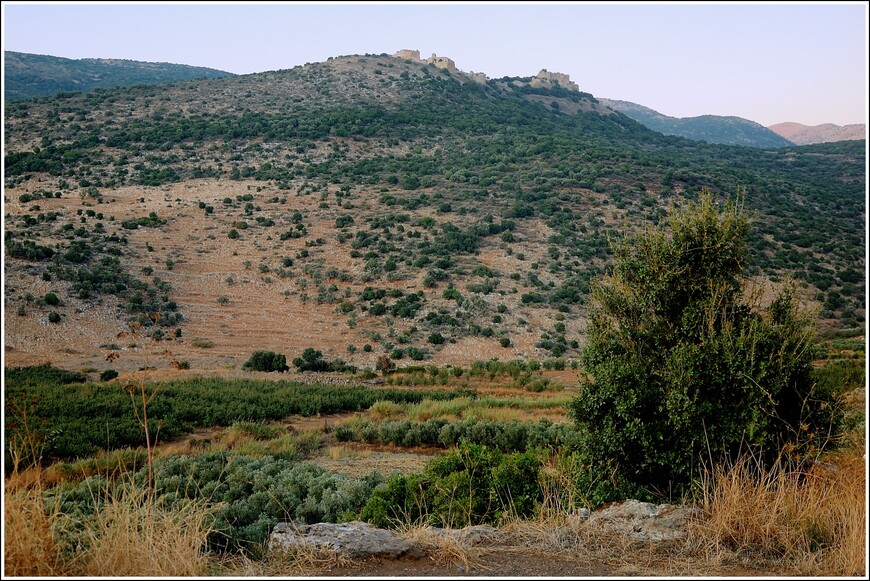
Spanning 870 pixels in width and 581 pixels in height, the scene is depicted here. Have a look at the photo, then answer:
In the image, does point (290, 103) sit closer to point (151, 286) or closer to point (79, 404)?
point (151, 286)

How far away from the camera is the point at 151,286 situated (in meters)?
31.6

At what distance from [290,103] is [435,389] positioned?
52.8 metres

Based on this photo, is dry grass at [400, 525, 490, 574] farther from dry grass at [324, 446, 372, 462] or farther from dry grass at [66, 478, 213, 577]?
dry grass at [324, 446, 372, 462]

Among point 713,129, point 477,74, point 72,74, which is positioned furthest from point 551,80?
point 72,74

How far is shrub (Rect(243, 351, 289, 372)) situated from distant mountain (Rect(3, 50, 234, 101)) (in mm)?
79502

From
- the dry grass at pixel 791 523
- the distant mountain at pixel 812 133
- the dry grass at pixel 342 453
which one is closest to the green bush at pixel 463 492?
the dry grass at pixel 791 523

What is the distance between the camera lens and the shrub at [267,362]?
24.5 meters

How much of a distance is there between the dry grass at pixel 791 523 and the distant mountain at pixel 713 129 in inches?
5371

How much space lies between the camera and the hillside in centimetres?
2898

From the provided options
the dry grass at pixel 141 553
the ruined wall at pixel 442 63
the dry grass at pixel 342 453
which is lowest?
the dry grass at pixel 342 453

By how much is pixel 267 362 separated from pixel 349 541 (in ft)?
68.3

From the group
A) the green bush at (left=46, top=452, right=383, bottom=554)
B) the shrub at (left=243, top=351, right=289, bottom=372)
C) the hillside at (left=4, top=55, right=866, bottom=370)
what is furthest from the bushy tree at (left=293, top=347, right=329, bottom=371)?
the green bush at (left=46, top=452, right=383, bottom=554)

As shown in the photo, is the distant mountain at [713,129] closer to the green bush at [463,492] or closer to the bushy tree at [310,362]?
the bushy tree at [310,362]

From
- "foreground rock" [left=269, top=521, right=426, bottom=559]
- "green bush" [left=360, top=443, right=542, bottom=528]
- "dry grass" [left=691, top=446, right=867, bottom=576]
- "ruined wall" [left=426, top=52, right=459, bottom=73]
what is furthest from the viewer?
"ruined wall" [left=426, top=52, right=459, bottom=73]
